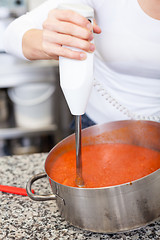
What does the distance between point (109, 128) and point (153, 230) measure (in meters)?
0.29

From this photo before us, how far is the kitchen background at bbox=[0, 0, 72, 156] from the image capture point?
2082 mm

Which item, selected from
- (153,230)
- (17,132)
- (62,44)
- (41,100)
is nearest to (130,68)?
(62,44)

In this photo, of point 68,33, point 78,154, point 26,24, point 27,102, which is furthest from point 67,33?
point 27,102

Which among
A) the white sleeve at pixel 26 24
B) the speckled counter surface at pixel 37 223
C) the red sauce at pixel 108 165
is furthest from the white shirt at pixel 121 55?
the speckled counter surface at pixel 37 223

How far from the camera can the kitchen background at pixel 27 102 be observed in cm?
208

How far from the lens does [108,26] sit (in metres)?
0.92

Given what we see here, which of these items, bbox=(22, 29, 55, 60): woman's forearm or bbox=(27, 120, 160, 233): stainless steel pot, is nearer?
bbox=(27, 120, 160, 233): stainless steel pot

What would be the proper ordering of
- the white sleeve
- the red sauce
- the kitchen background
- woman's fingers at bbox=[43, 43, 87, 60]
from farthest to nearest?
the kitchen background < the white sleeve < the red sauce < woman's fingers at bbox=[43, 43, 87, 60]

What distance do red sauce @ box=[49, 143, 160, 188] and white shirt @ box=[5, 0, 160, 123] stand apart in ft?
0.72

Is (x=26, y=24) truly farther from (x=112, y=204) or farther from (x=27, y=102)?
(x=27, y=102)

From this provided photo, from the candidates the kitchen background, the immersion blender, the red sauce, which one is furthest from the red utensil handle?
the kitchen background

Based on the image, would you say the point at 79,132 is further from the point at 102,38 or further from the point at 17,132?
the point at 17,132

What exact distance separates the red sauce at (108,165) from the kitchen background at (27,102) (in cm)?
129

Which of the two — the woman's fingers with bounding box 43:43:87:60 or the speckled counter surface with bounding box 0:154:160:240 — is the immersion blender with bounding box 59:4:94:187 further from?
the speckled counter surface with bounding box 0:154:160:240
